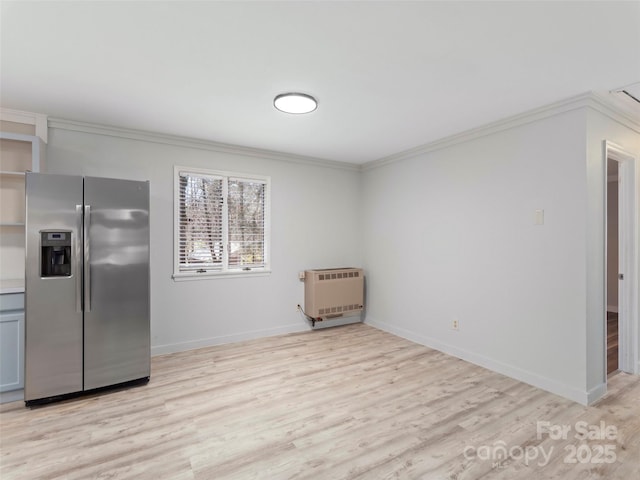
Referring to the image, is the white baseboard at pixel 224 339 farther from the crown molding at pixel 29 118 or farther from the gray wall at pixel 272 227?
the crown molding at pixel 29 118

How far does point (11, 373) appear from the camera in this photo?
2.62 m

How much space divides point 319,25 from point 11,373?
356 centimetres

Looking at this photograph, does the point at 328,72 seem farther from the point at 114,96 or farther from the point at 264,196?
the point at 264,196

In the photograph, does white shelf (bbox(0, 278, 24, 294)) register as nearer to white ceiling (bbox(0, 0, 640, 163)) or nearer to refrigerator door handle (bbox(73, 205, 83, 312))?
refrigerator door handle (bbox(73, 205, 83, 312))

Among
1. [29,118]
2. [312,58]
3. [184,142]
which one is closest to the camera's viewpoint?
[312,58]

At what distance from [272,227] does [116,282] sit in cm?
206

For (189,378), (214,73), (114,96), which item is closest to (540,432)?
(189,378)

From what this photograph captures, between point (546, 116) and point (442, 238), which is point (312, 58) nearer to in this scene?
point (546, 116)

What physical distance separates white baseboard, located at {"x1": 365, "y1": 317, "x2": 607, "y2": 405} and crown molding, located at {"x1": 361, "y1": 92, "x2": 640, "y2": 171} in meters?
2.40

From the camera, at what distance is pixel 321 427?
91.4 inches

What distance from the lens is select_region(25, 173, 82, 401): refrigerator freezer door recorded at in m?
2.57

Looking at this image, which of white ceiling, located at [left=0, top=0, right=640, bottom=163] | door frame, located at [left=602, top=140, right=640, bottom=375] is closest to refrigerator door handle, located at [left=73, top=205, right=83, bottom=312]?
white ceiling, located at [left=0, top=0, right=640, bottom=163]

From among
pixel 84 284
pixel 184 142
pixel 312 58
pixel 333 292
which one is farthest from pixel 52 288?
pixel 333 292

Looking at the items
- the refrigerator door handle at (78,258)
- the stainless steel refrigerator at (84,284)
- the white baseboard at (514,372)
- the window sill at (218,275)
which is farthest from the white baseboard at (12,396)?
the white baseboard at (514,372)
